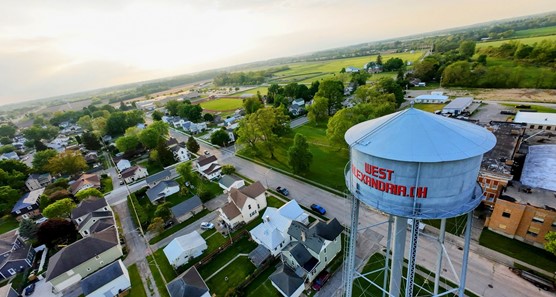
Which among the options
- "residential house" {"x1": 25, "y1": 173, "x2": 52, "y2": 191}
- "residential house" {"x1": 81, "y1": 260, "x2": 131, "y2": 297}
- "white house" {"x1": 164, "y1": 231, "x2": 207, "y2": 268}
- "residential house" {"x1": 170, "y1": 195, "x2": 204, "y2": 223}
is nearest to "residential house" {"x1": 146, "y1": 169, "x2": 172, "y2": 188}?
"residential house" {"x1": 170, "y1": 195, "x2": 204, "y2": 223}

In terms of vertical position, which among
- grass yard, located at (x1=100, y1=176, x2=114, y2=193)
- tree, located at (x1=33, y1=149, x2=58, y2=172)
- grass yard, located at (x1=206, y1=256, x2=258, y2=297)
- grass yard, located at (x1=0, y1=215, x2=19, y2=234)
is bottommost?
grass yard, located at (x1=206, y1=256, x2=258, y2=297)

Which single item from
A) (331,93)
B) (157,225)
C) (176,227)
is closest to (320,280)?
(176,227)

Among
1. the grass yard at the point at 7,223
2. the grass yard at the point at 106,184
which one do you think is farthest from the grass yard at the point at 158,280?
the grass yard at the point at 7,223

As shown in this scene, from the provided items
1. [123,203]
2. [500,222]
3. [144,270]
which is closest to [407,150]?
[500,222]

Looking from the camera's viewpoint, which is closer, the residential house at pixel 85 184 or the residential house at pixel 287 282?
the residential house at pixel 287 282

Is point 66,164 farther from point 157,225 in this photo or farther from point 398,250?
point 398,250

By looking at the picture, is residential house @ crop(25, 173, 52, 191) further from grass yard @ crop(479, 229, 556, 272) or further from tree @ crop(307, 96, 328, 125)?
grass yard @ crop(479, 229, 556, 272)

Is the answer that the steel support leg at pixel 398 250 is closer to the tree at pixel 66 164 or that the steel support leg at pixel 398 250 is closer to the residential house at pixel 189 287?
the residential house at pixel 189 287
